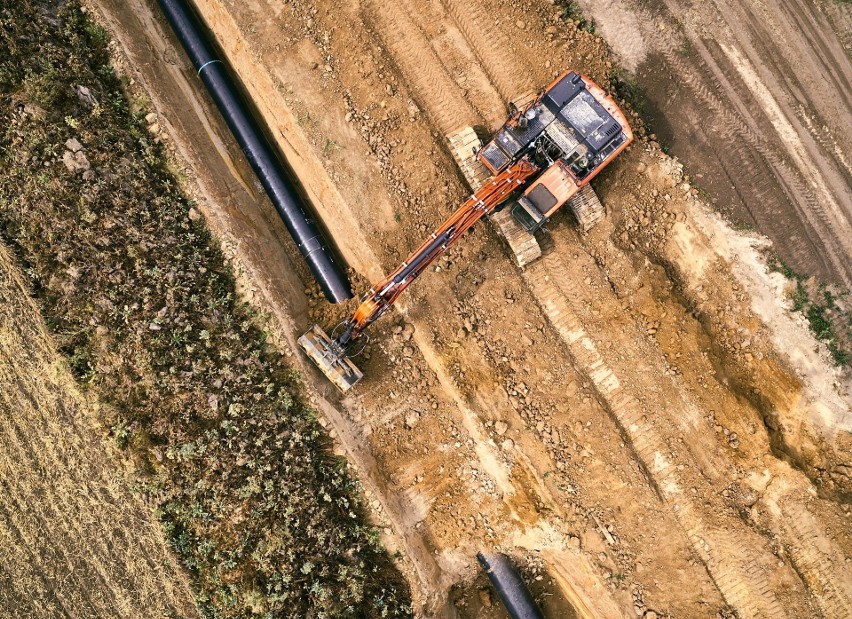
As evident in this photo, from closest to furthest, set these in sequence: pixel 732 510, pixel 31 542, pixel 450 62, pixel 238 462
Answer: pixel 31 542, pixel 238 462, pixel 732 510, pixel 450 62

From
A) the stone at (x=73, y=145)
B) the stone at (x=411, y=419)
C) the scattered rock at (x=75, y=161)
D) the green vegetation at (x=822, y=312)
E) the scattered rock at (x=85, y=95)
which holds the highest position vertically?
the scattered rock at (x=85, y=95)

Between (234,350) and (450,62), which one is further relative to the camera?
(450,62)

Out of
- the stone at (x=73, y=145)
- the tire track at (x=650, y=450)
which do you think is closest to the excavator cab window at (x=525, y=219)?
the tire track at (x=650, y=450)

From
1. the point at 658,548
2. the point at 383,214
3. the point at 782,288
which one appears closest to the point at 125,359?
the point at 383,214

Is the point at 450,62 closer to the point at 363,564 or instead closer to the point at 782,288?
the point at 782,288

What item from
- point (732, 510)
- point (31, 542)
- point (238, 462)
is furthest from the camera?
point (732, 510)

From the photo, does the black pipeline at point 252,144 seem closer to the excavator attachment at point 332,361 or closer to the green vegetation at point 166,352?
the excavator attachment at point 332,361

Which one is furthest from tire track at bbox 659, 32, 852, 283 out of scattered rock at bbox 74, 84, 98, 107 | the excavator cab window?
scattered rock at bbox 74, 84, 98, 107
